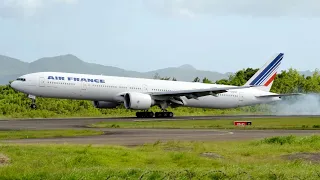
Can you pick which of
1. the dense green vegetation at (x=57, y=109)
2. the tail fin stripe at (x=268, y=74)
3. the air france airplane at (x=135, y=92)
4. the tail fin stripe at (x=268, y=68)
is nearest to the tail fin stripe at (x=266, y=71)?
the tail fin stripe at (x=268, y=68)

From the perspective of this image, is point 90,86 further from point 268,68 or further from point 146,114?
point 268,68

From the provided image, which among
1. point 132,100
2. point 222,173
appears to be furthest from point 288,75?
point 222,173

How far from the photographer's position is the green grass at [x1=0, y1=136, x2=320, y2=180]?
677 inches

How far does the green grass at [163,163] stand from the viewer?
56.4 ft

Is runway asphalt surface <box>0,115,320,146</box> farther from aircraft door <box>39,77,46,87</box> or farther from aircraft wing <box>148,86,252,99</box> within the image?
aircraft wing <box>148,86,252,99</box>

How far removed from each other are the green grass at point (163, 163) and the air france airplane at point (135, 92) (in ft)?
118

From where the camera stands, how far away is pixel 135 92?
68375mm

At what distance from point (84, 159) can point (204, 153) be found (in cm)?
561

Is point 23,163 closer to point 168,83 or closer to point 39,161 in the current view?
point 39,161

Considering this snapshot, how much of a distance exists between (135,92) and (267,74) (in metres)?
22.2

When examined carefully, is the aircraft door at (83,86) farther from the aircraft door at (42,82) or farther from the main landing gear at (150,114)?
the main landing gear at (150,114)

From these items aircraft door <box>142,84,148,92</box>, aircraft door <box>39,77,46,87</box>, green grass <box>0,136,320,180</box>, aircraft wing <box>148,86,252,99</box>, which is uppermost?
aircraft door <box>39,77,46,87</box>

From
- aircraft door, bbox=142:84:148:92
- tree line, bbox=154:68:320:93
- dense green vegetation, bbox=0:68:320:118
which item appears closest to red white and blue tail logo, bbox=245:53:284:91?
dense green vegetation, bbox=0:68:320:118

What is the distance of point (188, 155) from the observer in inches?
910
